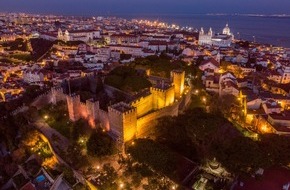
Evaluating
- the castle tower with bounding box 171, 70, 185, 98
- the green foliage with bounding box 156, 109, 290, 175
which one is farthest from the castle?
the green foliage with bounding box 156, 109, 290, 175

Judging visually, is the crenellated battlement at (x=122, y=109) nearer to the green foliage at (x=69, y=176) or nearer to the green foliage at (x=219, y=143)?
the green foliage at (x=219, y=143)

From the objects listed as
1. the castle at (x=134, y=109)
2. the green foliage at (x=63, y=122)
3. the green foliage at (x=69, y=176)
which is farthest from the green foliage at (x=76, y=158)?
the castle at (x=134, y=109)

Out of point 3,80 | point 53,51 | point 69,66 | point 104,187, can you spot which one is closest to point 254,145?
point 104,187

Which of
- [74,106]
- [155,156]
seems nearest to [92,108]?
[74,106]

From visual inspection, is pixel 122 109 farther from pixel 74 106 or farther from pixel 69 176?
pixel 69 176

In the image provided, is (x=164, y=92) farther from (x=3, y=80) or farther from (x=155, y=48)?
(x=155, y=48)

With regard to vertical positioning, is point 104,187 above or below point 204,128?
below
